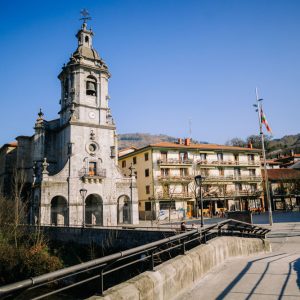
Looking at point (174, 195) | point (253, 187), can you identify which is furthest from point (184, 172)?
point (253, 187)

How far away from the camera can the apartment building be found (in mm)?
46719

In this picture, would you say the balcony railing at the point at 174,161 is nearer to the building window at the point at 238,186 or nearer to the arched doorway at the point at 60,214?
the building window at the point at 238,186

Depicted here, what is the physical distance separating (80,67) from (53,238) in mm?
21734

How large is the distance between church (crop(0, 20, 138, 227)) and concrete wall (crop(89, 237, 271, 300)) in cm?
2724

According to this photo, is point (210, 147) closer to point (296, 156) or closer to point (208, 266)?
point (296, 156)

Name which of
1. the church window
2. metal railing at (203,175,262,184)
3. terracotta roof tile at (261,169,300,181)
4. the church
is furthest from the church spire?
terracotta roof tile at (261,169,300,181)

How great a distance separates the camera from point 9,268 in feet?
71.4

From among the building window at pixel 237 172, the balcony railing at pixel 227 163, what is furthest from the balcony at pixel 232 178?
the balcony railing at pixel 227 163

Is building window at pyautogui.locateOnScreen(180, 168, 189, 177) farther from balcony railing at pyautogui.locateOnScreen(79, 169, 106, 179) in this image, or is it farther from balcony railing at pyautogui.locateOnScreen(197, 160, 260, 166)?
balcony railing at pyautogui.locateOnScreen(79, 169, 106, 179)

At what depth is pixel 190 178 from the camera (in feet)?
160

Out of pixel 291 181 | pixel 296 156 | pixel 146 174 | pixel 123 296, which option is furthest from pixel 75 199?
pixel 296 156

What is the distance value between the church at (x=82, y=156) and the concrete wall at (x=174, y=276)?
2724cm

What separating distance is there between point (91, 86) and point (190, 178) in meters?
22.3

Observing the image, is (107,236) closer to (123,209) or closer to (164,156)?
(123,209)
